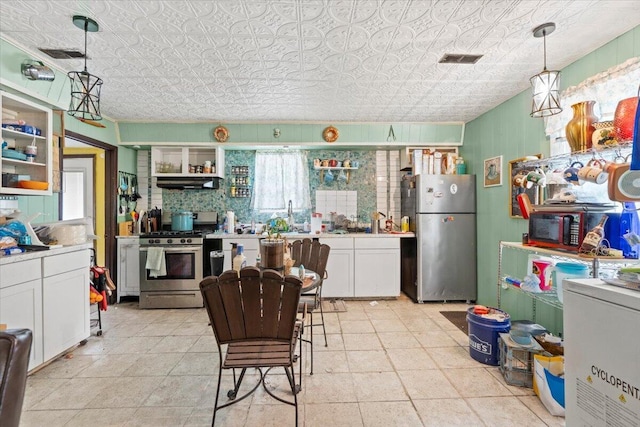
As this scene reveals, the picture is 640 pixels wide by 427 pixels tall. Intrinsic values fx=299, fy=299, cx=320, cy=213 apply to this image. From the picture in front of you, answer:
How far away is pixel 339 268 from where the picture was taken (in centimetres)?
422

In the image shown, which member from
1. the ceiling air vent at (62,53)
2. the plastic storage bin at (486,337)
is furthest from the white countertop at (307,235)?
the ceiling air vent at (62,53)

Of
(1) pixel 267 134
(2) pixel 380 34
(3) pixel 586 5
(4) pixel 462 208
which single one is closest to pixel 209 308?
(2) pixel 380 34

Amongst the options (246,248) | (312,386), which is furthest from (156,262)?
(312,386)

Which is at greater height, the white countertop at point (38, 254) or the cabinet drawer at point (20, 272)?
the white countertop at point (38, 254)

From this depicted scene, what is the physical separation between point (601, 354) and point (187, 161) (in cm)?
462

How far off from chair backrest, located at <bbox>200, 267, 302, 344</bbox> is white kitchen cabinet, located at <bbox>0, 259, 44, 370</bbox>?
4.74 ft

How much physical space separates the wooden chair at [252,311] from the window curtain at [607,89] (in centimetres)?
239

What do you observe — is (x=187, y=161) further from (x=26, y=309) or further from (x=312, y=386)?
(x=312, y=386)

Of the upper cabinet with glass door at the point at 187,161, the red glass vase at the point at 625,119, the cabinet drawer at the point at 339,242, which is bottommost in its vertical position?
the cabinet drawer at the point at 339,242

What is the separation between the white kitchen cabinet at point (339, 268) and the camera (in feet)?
13.8

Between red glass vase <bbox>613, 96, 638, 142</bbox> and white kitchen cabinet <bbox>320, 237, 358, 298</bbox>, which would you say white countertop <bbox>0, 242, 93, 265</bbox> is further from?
red glass vase <bbox>613, 96, 638, 142</bbox>

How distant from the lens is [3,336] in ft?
2.50

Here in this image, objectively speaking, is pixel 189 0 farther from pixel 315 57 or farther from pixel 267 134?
pixel 267 134

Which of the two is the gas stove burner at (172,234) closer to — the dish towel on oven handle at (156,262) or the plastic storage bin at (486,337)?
the dish towel on oven handle at (156,262)
